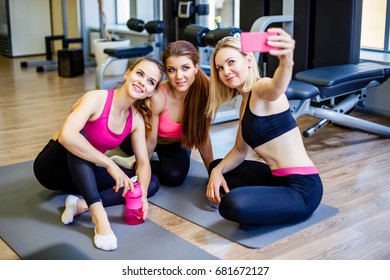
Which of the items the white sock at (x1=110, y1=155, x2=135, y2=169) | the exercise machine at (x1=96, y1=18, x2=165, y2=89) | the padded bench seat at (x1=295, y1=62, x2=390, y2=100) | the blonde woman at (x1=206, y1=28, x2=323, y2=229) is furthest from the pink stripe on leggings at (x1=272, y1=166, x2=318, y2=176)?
the exercise machine at (x1=96, y1=18, x2=165, y2=89)

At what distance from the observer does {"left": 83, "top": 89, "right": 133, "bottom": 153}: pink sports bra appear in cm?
222

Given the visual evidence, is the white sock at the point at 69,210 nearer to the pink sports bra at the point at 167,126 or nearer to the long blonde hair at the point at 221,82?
the pink sports bra at the point at 167,126

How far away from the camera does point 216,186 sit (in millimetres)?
2283

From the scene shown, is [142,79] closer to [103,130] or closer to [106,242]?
[103,130]

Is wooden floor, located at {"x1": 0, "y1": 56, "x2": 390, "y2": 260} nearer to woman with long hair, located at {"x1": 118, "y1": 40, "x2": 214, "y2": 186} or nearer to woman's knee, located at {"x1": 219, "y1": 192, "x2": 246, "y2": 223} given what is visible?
woman's knee, located at {"x1": 219, "y1": 192, "x2": 246, "y2": 223}

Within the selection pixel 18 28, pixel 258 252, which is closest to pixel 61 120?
pixel 258 252

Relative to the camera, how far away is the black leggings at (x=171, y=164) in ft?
8.56

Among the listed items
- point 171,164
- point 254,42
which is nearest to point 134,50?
point 171,164

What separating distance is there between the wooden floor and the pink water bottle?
12 centimetres

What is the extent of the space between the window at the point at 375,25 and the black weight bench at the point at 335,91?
Answer: 0.83 meters

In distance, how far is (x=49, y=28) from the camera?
7109mm

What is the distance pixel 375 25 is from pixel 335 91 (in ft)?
4.54

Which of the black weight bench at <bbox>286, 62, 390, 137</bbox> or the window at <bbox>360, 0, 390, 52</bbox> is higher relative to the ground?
the window at <bbox>360, 0, 390, 52</bbox>

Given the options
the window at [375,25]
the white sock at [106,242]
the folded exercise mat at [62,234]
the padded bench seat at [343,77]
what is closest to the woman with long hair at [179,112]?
the folded exercise mat at [62,234]
